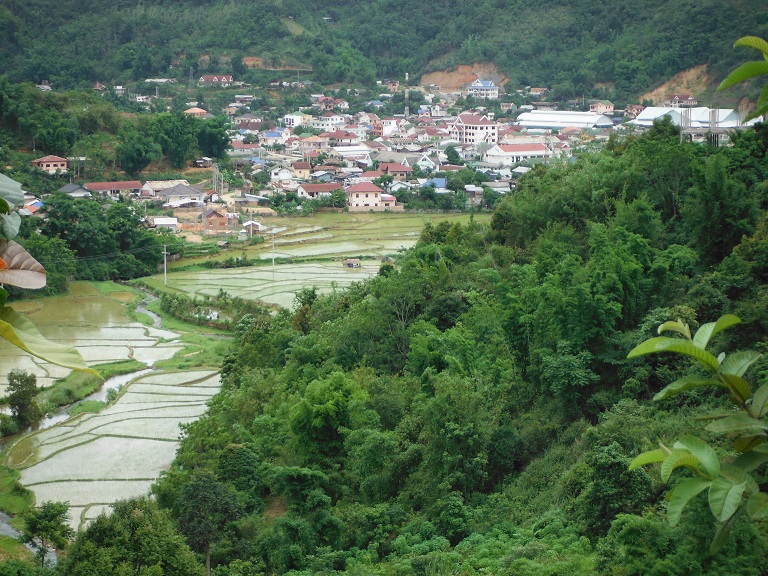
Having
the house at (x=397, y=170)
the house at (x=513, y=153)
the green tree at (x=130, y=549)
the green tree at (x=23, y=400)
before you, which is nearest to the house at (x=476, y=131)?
the house at (x=513, y=153)

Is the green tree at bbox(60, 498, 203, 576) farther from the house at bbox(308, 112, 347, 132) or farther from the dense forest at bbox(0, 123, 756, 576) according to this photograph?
the house at bbox(308, 112, 347, 132)

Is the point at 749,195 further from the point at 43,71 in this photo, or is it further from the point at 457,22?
the point at 457,22

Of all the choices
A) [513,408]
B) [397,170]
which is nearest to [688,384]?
[513,408]

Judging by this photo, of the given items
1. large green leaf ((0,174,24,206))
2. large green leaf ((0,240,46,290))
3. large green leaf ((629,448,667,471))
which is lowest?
large green leaf ((629,448,667,471))

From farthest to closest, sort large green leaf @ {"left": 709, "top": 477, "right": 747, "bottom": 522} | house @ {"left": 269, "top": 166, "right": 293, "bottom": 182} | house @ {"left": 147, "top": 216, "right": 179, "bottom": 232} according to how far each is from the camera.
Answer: house @ {"left": 269, "top": 166, "right": 293, "bottom": 182} < house @ {"left": 147, "top": 216, "right": 179, "bottom": 232} < large green leaf @ {"left": 709, "top": 477, "right": 747, "bottom": 522}

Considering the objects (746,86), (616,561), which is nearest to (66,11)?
(746,86)

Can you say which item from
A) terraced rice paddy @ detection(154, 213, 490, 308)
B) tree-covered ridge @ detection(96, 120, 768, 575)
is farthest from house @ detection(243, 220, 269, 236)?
tree-covered ridge @ detection(96, 120, 768, 575)

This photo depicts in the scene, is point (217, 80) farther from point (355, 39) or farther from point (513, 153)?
point (513, 153)
